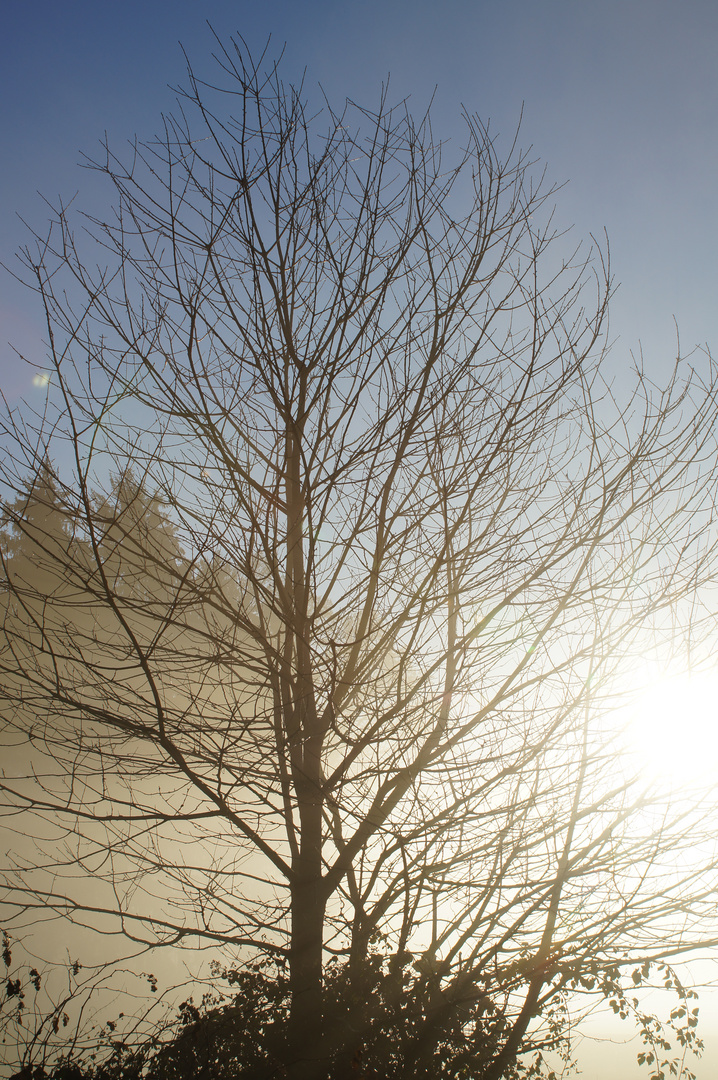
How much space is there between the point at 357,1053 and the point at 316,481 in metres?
2.24

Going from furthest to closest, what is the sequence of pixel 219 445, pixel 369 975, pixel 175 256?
pixel 369 975, pixel 175 256, pixel 219 445

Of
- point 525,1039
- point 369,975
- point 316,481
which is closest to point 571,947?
point 525,1039

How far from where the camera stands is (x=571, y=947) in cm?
237

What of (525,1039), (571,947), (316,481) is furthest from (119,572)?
(525,1039)

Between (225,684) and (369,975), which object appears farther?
(369,975)

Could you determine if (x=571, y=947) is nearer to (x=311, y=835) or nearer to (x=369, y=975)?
(x=369, y=975)

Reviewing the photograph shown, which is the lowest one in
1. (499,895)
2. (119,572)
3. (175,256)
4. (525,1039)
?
(525,1039)

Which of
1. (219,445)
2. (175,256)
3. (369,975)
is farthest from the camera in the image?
(369,975)

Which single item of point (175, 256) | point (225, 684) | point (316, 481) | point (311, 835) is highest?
point (175, 256)

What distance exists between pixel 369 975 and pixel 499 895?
68 centimetres

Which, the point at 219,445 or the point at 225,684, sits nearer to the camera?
the point at 219,445

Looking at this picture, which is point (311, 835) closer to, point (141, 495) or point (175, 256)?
point (141, 495)

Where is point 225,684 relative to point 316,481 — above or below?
below

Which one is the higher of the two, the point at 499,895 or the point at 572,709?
the point at 572,709
